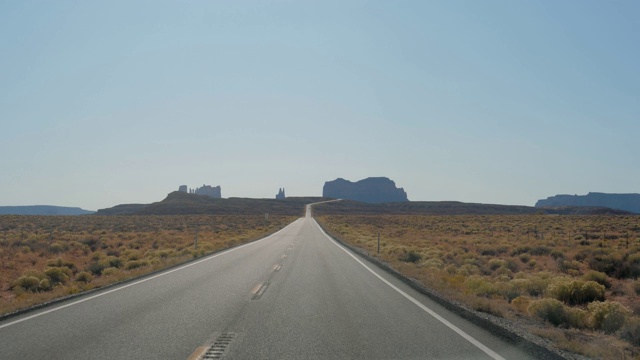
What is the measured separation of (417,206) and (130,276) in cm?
16528

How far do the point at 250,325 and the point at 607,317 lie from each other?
600 cm

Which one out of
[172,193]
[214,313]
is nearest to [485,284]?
[214,313]

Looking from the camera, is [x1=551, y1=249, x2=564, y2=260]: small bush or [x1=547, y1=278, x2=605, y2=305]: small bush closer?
[x1=547, y1=278, x2=605, y2=305]: small bush

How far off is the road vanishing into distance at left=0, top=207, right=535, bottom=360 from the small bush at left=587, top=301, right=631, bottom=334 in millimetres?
2281

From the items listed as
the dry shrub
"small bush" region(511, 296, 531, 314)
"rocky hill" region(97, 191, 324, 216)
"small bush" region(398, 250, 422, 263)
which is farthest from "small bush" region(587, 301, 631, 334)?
"rocky hill" region(97, 191, 324, 216)

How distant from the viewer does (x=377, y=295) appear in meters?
11.8

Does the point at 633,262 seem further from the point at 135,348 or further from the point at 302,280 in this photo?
the point at 135,348

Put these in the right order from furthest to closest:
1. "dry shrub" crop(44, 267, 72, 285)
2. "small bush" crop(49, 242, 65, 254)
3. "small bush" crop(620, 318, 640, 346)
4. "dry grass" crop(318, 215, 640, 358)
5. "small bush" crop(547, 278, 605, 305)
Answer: "small bush" crop(49, 242, 65, 254)
"dry shrub" crop(44, 267, 72, 285)
"small bush" crop(547, 278, 605, 305)
"dry grass" crop(318, 215, 640, 358)
"small bush" crop(620, 318, 640, 346)

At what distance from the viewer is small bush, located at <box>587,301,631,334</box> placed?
844cm

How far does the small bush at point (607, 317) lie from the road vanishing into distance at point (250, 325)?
7.48 feet

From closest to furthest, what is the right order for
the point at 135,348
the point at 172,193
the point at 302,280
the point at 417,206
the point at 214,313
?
1. the point at 135,348
2. the point at 214,313
3. the point at 302,280
4. the point at 417,206
5. the point at 172,193

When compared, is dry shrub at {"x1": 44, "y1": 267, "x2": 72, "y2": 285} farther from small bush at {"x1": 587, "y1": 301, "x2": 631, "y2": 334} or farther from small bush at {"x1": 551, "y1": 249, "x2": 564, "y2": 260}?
small bush at {"x1": 551, "y1": 249, "x2": 564, "y2": 260}

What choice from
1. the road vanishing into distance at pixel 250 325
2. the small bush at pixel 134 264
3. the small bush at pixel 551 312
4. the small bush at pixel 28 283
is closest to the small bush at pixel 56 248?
the small bush at pixel 134 264

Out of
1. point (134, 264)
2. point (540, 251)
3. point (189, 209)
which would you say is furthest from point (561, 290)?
point (189, 209)
